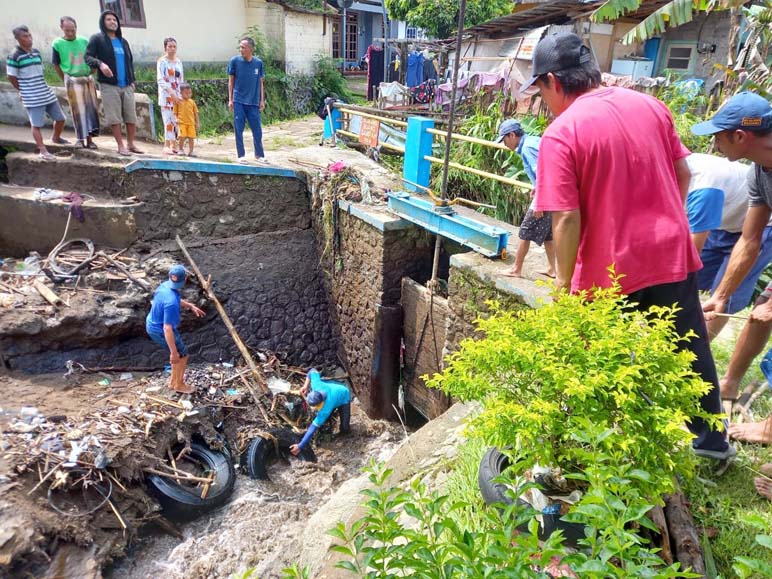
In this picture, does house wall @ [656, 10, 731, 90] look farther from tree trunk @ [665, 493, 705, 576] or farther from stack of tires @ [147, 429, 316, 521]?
tree trunk @ [665, 493, 705, 576]

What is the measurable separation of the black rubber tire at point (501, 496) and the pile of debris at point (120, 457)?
379cm

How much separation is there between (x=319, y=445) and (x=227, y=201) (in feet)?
13.4

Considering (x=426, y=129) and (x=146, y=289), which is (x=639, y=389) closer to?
(x=426, y=129)

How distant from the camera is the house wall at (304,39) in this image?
14227 mm

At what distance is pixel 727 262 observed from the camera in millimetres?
3500

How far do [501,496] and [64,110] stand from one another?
9741mm

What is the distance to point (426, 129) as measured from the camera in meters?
6.38

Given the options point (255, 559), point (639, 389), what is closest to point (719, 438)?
point (639, 389)

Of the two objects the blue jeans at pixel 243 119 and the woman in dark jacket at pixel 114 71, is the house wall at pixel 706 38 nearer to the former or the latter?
the blue jeans at pixel 243 119

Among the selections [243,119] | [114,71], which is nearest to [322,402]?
[243,119]

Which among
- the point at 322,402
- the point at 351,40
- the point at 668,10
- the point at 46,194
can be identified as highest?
the point at 351,40

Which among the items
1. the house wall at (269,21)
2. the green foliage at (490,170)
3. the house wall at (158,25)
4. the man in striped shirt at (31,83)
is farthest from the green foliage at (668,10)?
the house wall at (158,25)

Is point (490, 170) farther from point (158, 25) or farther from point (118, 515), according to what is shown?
point (158, 25)

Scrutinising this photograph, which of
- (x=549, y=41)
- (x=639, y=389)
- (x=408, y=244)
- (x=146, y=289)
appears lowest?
(x=146, y=289)
